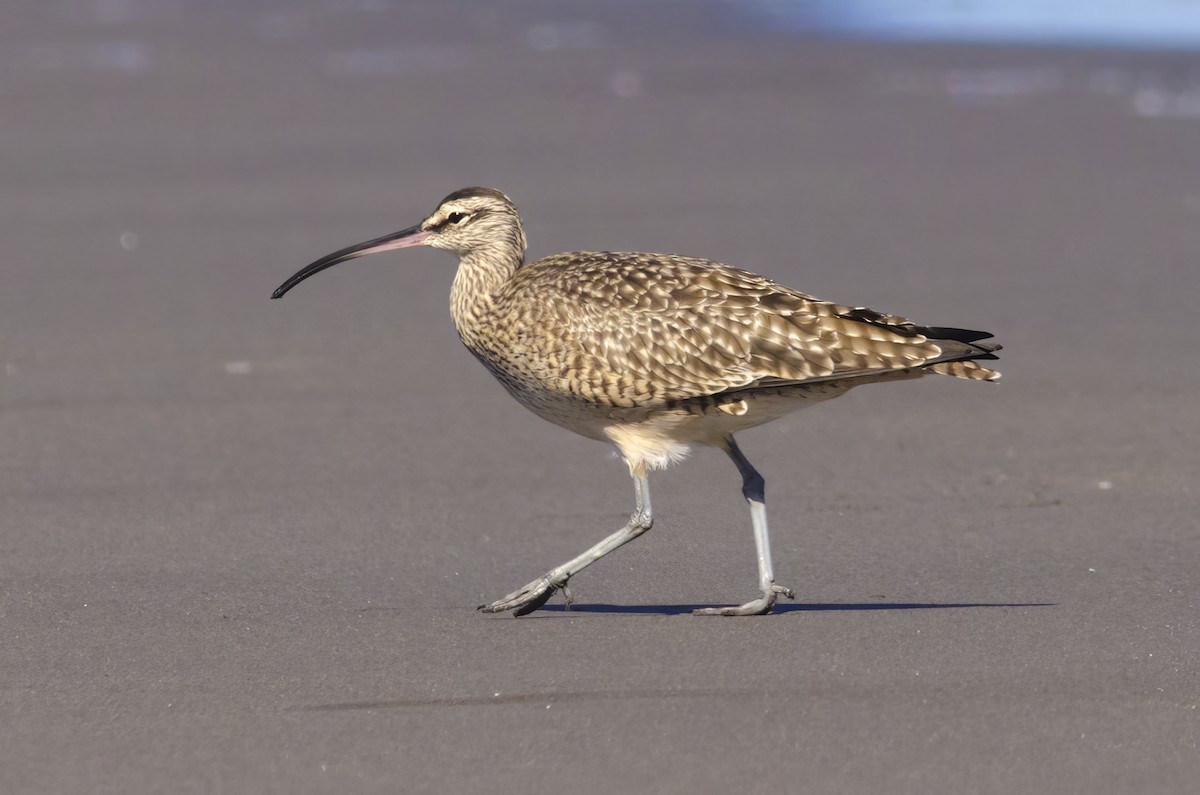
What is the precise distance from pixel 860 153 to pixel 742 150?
2.87ft

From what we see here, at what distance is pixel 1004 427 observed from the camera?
27.4 ft

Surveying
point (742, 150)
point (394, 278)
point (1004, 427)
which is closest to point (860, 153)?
point (742, 150)

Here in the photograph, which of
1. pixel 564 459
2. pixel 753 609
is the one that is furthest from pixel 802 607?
pixel 564 459

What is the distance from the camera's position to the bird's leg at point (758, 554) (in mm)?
6008

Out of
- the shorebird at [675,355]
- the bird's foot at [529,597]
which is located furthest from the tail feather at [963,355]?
the bird's foot at [529,597]

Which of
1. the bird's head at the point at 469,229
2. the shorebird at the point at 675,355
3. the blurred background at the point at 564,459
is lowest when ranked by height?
the blurred background at the point at 564,459

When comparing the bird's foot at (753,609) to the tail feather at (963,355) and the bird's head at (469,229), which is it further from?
the bird's head at (469,229)

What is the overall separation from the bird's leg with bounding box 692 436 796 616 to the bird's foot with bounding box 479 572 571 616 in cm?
46

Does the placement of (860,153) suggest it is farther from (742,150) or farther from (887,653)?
(887,653)

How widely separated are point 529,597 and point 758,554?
2.41 feet

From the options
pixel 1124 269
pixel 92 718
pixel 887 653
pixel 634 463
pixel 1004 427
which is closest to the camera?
pixel 92 718

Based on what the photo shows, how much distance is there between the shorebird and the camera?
6004mm

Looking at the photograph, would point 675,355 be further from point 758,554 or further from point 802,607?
point 802,607

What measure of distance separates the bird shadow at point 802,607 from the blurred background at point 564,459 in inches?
1.0
